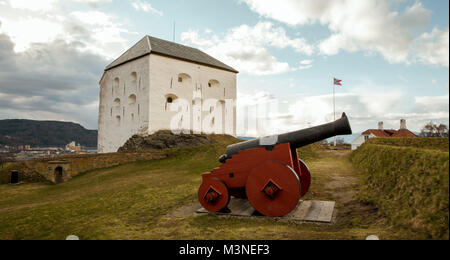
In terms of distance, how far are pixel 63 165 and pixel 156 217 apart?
33.5ft

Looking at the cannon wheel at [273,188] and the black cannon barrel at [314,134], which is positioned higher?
the black cannon barrel at [314,134]

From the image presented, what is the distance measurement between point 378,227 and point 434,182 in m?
0.97

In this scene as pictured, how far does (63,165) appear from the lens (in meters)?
13.2

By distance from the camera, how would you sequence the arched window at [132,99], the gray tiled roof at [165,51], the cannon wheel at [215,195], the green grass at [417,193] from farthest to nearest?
the arched window at [132,99] → the gray tiled roof at [165,51] → the cannon wheel at [215,195] → the green grass at [417,193]

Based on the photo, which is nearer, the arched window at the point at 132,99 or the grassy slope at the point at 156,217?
the grassy slope at the point at 156,217

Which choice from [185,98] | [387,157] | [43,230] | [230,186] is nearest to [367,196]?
[387,157]

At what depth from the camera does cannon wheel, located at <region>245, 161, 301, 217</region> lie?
4141mm

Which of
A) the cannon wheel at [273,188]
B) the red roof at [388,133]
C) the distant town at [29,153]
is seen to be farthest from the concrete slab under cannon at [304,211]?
the red roof at [388,133]

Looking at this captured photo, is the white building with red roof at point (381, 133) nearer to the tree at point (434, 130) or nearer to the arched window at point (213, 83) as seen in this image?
the tree at point (434, 130)

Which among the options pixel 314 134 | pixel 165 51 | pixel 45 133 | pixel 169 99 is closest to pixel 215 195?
pixel 314 134

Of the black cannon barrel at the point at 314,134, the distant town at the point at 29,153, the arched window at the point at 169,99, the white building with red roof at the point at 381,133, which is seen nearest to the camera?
Result: the black cannon barrel at the point at 314,134

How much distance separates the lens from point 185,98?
2092cm

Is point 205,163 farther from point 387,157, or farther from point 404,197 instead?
point 404,197

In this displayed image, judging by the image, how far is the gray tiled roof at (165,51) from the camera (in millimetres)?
20183
